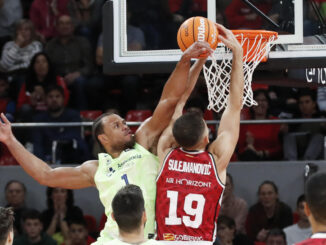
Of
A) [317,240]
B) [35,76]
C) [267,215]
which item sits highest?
[35,76]

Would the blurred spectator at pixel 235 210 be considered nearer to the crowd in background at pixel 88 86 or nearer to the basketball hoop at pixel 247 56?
the crowd in background at pixel 88 86

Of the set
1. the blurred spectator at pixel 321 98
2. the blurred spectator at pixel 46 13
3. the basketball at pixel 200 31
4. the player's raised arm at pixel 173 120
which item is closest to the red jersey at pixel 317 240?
the player's raised arm at pixel 173 120

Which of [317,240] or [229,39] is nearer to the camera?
[317,240]

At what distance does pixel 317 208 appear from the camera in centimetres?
391

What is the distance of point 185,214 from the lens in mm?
5523

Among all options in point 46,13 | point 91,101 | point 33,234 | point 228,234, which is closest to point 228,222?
point 228,234

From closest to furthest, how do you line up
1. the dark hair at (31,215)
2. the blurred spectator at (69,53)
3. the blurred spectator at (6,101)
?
the dark hair at (31,215) < the blurred spectator at (6,101) < the blurred spectator at (69,53)

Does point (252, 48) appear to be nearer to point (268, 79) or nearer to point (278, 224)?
point (268, 79)

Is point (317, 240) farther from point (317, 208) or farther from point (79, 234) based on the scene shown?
point (79, 234)

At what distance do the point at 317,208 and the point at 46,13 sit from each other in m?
8.69

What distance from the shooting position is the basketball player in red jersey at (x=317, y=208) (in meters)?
3.85

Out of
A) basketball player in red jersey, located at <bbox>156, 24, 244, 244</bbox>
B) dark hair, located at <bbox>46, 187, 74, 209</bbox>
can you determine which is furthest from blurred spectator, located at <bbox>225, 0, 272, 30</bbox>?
basketball player in red jersey, located at <bbox>156, 24, 244, 244</bbox>

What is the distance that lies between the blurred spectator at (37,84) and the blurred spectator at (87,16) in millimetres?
960

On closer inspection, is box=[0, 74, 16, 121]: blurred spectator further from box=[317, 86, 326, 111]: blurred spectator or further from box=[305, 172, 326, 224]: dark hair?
box=[305, 172, 326, 224]: dark hair
